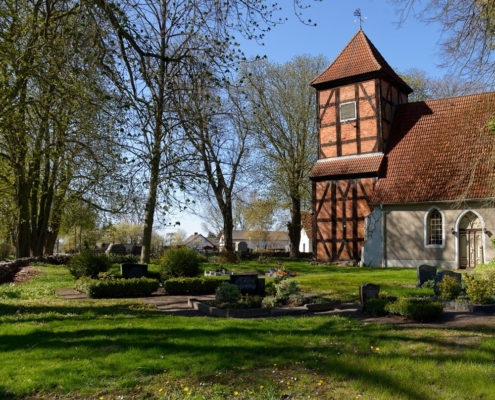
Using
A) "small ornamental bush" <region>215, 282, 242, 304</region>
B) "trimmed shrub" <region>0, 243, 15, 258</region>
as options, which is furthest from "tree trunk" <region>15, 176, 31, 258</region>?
"trimmed shrub" <region>0, 243, 15, 258</region>

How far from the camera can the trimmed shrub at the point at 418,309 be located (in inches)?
402

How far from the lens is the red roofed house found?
82.6 ft

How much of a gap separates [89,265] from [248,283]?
6930 mm

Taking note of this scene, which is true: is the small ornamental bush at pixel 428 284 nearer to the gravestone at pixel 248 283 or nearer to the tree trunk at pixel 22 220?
the gravestone at pixel 248 283

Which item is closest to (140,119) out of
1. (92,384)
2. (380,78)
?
(92,384)

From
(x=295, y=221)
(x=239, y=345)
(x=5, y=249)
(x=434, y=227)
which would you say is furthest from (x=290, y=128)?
(x=5, y=249)

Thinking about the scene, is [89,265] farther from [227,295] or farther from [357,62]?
[357,62]

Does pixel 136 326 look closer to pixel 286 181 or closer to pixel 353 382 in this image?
pixel 353 382

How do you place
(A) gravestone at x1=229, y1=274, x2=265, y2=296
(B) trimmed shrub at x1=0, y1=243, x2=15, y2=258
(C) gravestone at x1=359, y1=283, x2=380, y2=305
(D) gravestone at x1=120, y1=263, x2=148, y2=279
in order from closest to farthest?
(C) gravestone at x1=359, y1=283, x2=380, y2=305 → (A) gravestone at x1=229, y1=274, x2=265, y2=296 → (D) gravestone at x1=120, y1=263, x2=148, y2=279 → (B) trimmed shrub at x1=0, y1=243, x2=15, y2=258

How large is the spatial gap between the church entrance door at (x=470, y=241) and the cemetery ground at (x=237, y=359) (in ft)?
54.9

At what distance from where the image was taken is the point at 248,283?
48.7ft

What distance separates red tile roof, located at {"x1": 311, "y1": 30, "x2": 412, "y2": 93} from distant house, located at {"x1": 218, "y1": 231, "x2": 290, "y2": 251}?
31.7 m

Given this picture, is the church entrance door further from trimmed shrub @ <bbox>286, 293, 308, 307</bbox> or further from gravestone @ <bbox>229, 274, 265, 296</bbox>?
trimmed shrub @ <bbox>286, 293, 308, 307</bbox>

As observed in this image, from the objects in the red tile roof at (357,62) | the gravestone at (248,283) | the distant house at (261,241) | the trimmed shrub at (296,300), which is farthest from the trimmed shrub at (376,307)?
the distant house at (261,241)
